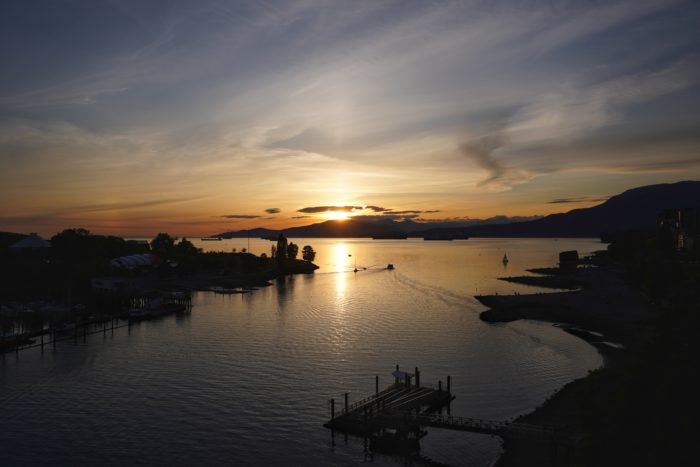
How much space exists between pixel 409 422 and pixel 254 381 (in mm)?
21880

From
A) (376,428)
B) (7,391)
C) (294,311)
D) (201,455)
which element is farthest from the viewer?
(294,311)

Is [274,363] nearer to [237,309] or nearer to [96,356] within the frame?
[96,356]

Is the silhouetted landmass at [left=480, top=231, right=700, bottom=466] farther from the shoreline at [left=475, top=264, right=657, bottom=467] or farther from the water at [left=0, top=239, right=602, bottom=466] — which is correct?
the water at [left=0, top=239, right=602, bottom=466]

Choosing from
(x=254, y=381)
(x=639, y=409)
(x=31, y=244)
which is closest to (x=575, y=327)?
(x=254, y=381)

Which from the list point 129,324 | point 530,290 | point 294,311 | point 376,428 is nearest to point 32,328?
point 129,324

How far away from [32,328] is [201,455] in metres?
65.5

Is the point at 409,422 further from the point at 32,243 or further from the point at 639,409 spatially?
the point at 32,243

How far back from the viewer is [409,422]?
130ft

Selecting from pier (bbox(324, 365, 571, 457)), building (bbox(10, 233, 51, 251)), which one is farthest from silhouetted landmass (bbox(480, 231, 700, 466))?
building (bbox(10, 233, 51, 251))

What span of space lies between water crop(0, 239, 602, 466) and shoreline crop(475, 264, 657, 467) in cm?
249

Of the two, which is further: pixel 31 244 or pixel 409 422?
pixel 31 244

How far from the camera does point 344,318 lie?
95438 millimetres

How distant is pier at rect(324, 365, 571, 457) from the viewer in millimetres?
35812

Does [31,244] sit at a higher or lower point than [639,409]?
higher
